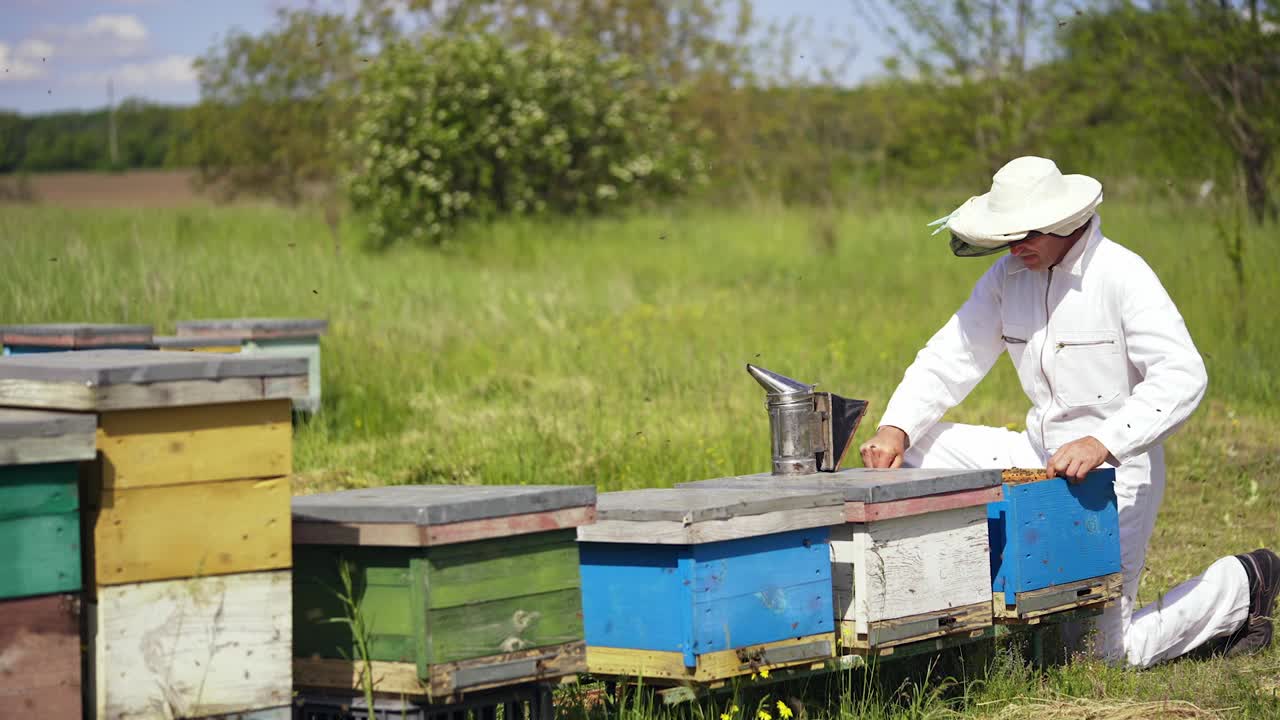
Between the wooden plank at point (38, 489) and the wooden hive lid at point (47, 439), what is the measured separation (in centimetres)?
3

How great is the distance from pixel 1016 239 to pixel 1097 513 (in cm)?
81

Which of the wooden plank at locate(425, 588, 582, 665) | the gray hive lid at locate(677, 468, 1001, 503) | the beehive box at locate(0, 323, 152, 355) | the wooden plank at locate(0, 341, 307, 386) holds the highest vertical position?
the wooden plank at locate(0, 341, 307, 386)

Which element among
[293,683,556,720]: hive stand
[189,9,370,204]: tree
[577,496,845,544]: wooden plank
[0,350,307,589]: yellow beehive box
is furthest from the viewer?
[189,9,370,204]: tree

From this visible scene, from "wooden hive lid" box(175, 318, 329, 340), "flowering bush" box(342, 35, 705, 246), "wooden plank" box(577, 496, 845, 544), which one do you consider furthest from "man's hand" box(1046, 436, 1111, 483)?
"flowering bush" box(342, 35, 705, 246)

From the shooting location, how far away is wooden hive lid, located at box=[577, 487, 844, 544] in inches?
115

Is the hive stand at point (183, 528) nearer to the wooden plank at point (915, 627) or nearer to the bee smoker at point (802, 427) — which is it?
the wooden plank at point (915, 627)

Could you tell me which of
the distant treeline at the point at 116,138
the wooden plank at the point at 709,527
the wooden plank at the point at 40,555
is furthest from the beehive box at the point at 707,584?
the distant treeline at the point at 116,138

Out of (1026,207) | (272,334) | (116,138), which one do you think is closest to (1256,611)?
(1026,207)

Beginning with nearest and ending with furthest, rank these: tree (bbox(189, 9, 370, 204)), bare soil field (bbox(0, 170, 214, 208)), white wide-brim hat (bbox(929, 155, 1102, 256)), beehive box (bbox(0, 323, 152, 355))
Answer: white wide-brim hat (bbox(929, 155, 1102, 256))
beehive box (bbox(0, 323, 152, 355))
bare soil field (bbox(0, 170, 214, 208))
tree (bbox(189, 9, 370, 204))

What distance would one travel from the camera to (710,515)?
2.93 meters

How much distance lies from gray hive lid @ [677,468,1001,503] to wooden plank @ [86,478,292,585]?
4.20 ft

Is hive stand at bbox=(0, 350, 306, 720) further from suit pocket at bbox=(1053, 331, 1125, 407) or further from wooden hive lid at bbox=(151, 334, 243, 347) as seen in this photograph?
wooden hive lid at bbox=(151, 334, 243, 347)

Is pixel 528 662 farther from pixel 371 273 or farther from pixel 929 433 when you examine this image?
pixel 371 273

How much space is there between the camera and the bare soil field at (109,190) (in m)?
15.4
